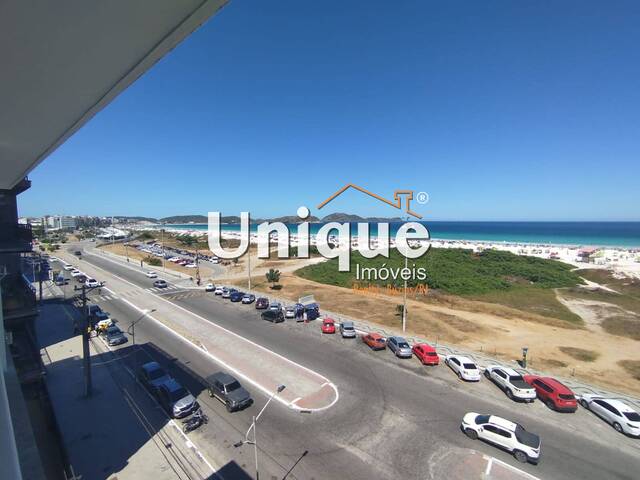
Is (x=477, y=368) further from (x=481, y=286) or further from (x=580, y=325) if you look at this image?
(x=481, y=286)

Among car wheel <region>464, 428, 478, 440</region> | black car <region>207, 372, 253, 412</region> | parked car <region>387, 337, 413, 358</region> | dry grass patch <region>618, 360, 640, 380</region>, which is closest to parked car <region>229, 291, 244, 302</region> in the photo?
black car <region>207, 372, 253, 412</region>

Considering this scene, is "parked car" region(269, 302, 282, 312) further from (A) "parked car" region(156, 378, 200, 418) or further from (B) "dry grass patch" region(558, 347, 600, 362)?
(B) "dry grass patch" region(558, 347, 600, 362)

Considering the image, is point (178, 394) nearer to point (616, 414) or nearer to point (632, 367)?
point (616, 414)

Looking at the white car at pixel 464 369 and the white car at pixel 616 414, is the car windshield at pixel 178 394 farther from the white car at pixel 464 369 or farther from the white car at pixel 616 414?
the white car at pixel 616 414

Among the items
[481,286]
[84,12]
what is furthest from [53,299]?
[481,286]

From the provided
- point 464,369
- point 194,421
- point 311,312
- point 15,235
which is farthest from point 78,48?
point 311,312

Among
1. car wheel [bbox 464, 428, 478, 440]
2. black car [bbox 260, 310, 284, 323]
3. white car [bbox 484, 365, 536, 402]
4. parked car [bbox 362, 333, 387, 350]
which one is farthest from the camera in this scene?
black car [bbox 260, 310, 284, 323]
